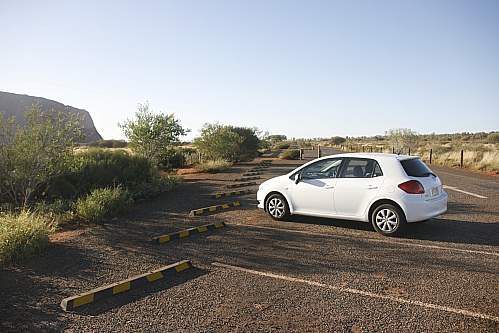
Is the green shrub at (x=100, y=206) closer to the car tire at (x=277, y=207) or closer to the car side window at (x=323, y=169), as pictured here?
the car tire at (x=277, y=207)

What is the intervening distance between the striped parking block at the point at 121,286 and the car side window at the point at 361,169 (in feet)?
13.2

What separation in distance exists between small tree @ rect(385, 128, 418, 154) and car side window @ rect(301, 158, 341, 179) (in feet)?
128

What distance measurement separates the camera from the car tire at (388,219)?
23.9ft

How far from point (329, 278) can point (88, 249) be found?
14.6ft

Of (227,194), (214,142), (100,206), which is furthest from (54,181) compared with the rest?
(214,142)

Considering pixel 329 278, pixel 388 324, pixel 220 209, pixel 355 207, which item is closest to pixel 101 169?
pixel 220 209

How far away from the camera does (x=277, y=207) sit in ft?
29.8

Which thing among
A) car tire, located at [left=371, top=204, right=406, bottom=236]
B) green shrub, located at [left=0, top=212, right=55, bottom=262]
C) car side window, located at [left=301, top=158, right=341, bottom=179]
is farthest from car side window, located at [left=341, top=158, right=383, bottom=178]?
green shrub, located at [left=0, top=212, right=55, bottom=262]

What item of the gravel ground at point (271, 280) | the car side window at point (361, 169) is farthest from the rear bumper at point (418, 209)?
the car side window at point (361, 169)

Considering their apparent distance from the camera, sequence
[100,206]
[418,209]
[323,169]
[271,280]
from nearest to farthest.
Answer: [271,280] → [418,209] → [323,169] → [100,206]

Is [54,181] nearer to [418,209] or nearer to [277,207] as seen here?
[277,207]

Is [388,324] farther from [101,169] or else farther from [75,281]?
[101,169]

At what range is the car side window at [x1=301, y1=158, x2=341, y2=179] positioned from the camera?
8383 mm

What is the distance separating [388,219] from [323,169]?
1864 mm
